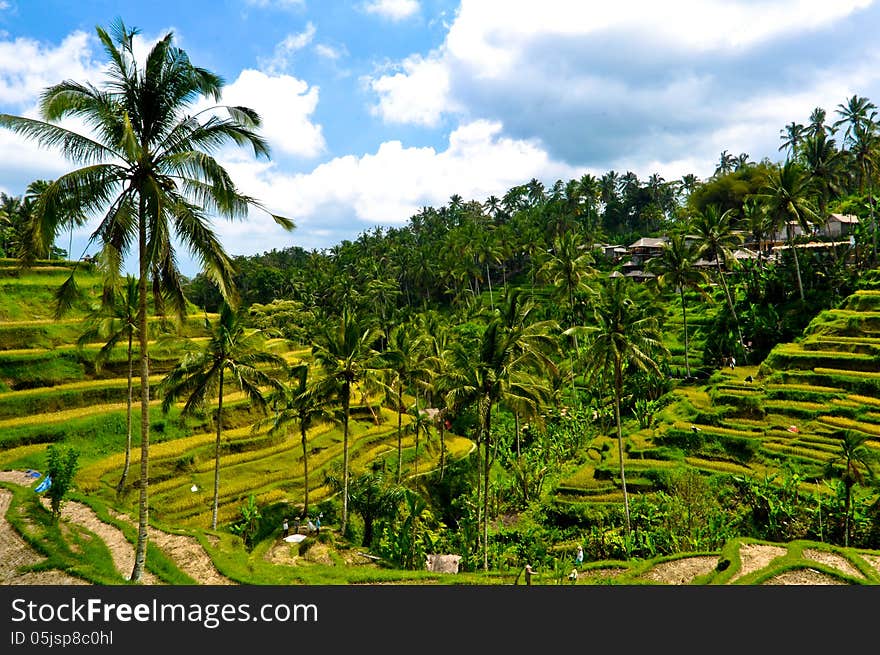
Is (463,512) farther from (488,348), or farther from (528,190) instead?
(528,190)

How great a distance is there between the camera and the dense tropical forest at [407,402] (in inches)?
539

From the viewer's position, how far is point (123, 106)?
13273 mm

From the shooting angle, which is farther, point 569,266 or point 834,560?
point 569,266

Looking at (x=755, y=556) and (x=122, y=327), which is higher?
(x=122, y=327)

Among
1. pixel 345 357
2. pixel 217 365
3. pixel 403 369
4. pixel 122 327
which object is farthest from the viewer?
pixel 403 369

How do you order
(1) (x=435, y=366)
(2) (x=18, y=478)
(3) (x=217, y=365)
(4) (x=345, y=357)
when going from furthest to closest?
(1) (x=435, y=366)
(4) (x=345, y=357)
(2) (x=18, y=478)
(3) (x=217, y=365)

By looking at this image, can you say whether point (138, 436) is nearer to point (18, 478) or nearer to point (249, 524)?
point (18, 478)

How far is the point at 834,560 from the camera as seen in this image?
690 inches

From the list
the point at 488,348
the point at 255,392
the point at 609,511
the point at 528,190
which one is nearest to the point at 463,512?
the point at 609,511

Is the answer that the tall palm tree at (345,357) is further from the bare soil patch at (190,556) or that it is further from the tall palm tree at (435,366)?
the tall palm tree at (435,366)

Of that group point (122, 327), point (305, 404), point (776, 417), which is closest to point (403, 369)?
point (305, 404)

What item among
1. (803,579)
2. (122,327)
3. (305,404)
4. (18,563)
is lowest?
(803,579)

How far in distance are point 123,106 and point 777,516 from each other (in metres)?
31.3

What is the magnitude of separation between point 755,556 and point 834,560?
2.57 m
